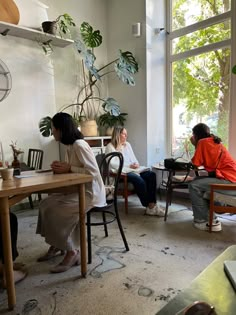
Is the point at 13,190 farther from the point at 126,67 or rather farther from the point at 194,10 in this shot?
the point at 194,10

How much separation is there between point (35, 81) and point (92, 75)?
2.92ft

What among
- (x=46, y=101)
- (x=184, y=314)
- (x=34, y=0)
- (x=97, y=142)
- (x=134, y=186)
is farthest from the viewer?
(x=97, y=142)

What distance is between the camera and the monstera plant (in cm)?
382

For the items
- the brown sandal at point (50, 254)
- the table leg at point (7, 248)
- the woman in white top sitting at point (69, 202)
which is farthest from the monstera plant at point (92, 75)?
the table leg at point (7, 248)

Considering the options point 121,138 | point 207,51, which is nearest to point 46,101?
point 121,138

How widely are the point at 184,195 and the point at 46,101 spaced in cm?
245

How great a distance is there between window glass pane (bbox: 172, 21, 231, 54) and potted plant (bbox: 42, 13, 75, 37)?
1619 mm

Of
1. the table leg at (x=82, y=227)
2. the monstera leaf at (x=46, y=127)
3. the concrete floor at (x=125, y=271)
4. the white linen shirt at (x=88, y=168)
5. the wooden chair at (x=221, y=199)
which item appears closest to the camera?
the concrete floor at (x=125, y=271)

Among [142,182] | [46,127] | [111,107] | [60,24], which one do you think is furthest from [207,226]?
[60,24]

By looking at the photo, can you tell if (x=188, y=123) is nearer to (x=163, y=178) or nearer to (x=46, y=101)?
(x=163, y=178)

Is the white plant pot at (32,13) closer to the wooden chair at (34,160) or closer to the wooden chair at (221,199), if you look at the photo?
the wooden chair at (34,160)

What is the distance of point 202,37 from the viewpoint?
147 inches

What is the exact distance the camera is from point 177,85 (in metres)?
4.17

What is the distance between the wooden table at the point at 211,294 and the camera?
722mm
